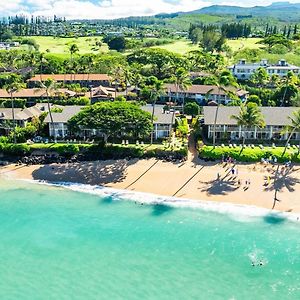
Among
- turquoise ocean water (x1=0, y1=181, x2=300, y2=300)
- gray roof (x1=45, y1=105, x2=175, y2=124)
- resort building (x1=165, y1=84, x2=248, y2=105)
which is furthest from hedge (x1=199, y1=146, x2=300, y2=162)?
resort building (x1=165, y1=84, x2=248, y2=105)

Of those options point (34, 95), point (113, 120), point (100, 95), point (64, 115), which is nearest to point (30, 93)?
point (34, 95)

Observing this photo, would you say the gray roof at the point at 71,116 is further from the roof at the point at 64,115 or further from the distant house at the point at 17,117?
the distant house at the point at 17,117

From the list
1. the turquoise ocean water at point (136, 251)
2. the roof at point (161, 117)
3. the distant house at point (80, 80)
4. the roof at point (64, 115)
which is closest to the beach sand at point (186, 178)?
the turquoise ocean water at point (136, 251)

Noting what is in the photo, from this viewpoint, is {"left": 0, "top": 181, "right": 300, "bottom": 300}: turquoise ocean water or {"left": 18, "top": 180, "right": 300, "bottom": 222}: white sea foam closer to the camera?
{"left": 0, "top": 181, "right": 300, "bottom": 300}: turquoise ocean water

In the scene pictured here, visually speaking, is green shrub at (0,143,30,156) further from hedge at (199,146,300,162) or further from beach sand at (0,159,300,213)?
hedge at (199,146,300,162)

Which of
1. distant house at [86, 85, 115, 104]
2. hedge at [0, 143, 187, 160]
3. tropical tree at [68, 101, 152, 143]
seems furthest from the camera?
distant house at [86, 85, 115, 104]

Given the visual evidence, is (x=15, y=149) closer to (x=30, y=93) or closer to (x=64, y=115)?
(x=64, y=115)

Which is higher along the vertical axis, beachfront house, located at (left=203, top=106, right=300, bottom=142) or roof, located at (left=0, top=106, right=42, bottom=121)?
beachfront house, located at (left=203, top=106, right=300, bottom=142)

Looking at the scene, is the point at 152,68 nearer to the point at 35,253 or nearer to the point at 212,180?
the point at 212,180
